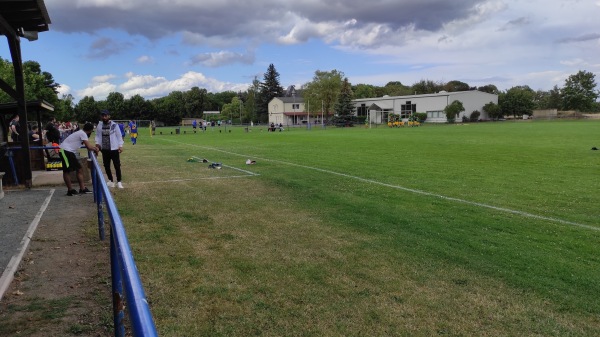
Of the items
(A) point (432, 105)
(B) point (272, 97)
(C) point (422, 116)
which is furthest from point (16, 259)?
(B) point (272, 97)

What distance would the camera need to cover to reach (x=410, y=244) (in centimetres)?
612

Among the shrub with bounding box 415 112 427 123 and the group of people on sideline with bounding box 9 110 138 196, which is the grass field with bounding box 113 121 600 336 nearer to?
the group of people on sideline with bounding box 9 110 138 196

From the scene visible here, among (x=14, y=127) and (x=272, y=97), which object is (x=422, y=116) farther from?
(x=14, y=127)

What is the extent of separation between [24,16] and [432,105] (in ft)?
270

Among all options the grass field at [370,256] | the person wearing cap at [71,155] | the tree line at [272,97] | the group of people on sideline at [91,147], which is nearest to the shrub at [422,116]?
the tree line at [272,97]

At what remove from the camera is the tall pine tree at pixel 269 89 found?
117 m

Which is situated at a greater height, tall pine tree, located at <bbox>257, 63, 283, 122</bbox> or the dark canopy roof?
tall pine tree, located at <bbox>257, 63, 283, 122</bbox>

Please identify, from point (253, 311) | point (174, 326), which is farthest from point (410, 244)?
point (174, 326)

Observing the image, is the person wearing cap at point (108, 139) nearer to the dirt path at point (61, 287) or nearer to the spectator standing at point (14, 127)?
the dirt path at point (61, 287)

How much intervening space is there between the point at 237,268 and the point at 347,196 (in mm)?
4952

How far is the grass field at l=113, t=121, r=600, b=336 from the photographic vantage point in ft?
12.9

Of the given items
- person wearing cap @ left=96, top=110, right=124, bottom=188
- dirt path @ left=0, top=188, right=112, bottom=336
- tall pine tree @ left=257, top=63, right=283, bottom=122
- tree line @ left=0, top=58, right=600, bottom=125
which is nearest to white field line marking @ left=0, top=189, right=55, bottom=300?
dirt path @ left=0, top=188, right=112, bottom=336

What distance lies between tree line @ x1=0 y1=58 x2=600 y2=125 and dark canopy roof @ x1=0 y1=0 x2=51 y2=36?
44806 mm

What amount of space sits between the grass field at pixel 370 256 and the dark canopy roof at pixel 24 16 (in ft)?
14.4
